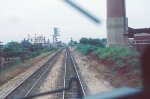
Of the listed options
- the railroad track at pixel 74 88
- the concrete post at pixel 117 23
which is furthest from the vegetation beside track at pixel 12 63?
the concrete post at pixel 117 23

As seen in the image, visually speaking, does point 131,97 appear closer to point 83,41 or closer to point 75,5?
point 75,5

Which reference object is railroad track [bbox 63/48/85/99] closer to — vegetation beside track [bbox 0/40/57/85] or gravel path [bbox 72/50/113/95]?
gravel path [bbox 72/50/113/95]

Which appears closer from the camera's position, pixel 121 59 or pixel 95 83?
pixel 95 83

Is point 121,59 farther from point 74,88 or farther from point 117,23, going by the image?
point 117,23

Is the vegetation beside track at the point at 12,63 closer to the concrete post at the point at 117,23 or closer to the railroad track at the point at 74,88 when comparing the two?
the railroad track at the point at 74,88

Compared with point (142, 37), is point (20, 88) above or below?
below

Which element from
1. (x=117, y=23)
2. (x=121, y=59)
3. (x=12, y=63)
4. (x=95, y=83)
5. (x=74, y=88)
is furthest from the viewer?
(x=117, y=23)

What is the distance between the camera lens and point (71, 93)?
14664mm

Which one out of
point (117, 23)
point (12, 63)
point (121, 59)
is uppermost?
point (117, 23)

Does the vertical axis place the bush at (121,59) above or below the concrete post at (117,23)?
below

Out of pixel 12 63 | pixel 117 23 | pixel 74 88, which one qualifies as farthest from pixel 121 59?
pixel 117 23

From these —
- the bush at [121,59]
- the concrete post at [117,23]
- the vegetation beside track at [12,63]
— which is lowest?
the vegetation beside track at [12,63]

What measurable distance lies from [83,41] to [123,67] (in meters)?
68.6

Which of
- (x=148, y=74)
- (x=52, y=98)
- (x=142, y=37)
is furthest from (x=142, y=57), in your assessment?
(x=142, y=37)
